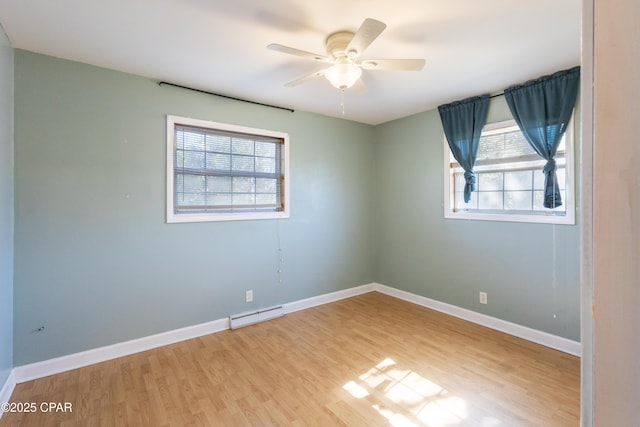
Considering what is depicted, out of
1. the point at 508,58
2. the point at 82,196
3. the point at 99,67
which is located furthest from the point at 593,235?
the point at 99,67

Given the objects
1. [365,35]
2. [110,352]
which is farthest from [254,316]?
[365,35]

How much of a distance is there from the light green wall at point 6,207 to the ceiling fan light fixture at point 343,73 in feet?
7.20

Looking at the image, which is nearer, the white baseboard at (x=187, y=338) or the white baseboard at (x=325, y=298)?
the white baseboard at (x=187, y=338)

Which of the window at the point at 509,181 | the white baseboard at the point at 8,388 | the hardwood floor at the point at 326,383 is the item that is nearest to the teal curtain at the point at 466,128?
the window at the point at 509,181

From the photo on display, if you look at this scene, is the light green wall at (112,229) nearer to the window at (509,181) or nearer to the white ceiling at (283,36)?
the white ceiling at (283,36)

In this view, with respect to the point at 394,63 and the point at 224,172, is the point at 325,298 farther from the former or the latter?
the point at 394,63

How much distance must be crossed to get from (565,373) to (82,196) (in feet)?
13.5

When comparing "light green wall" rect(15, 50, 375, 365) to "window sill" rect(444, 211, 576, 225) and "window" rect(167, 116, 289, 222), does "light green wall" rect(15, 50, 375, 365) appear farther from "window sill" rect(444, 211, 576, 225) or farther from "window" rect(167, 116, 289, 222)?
"window sill" rect(444, 211, 576, 225)

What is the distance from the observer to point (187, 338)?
2971mm

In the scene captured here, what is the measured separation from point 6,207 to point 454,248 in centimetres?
406

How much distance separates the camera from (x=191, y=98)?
299 cm

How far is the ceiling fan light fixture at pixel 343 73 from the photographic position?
2098 millimetres

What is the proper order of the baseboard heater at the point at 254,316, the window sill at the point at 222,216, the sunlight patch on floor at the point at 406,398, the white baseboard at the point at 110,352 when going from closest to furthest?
the sunlight patch on floor at the point at 406,398 → the white baseboard at the point at 110,352 → the window sill at the point at 222,216 → the baseboard heater at the point at 254,316

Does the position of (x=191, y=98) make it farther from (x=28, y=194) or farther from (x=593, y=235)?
(x=593, y=235)
